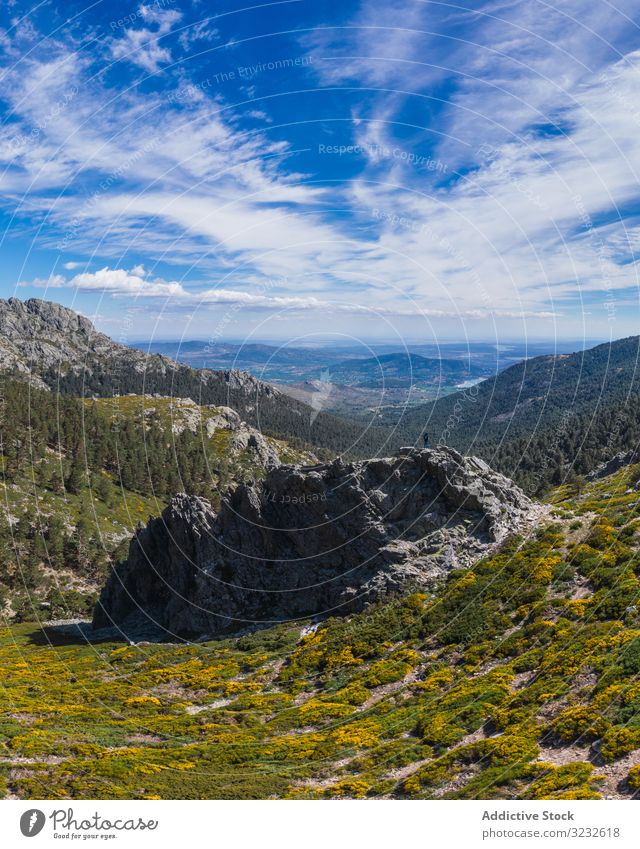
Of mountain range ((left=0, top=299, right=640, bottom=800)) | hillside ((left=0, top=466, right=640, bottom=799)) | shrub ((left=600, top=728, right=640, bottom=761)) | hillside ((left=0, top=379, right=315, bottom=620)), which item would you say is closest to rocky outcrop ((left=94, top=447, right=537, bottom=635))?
mountain range ((left=0, top=299, right=640, bottom=800))

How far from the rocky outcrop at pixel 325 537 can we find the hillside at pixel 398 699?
324 cm

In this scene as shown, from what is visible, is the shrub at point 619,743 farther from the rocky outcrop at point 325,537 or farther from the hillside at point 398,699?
the rocky outcrop at point 325,537

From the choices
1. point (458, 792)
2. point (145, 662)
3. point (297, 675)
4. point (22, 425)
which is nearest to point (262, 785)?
point (458, 792)

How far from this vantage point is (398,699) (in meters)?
31.4

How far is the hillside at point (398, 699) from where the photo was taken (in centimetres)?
2198

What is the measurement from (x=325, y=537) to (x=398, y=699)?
23563 millimetres

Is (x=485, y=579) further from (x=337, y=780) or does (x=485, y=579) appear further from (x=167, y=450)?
(x=167, y=450)

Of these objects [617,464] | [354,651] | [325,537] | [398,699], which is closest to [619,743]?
[398,699]

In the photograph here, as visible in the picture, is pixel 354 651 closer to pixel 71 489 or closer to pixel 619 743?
pixel 619 743

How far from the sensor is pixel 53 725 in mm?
32312

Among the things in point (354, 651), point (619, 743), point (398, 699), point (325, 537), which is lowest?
point (354, 651)

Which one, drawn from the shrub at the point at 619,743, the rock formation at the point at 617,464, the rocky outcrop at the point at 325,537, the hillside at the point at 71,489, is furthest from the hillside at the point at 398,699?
the hillside at the point at 71,489

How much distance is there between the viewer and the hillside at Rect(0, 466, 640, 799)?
22.0 meters

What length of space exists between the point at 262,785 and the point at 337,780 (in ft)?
11.5
